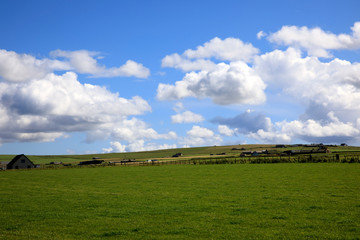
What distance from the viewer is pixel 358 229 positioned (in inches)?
548

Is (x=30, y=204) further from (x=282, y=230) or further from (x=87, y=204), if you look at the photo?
(x=282, y=230)

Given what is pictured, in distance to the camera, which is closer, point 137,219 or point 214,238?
point 214,238

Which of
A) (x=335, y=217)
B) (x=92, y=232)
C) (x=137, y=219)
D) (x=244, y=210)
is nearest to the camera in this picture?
(x=92, y=232)

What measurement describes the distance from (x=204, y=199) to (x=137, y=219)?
7260 millimetres

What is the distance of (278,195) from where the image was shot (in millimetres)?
24188

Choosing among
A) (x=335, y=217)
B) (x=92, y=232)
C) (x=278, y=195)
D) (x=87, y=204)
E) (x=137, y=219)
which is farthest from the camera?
(x=278, y=195)

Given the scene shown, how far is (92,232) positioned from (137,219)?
2974 millimetres

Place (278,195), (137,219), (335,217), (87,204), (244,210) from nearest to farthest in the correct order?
1. (335,217)
2. (137,219)
3. (244,210)
4. (87,204)
5. (278,195)

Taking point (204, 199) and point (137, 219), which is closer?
point (137, 219)

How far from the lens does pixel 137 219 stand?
17.3 metres

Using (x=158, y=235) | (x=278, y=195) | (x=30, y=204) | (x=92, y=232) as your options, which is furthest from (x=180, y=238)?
(x=30, y=204)

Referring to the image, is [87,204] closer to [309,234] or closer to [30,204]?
[30,204]

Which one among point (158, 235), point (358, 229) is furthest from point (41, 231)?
point (358, 229)

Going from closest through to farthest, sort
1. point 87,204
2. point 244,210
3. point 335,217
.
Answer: point 335,217 < point 244,210 < point 87,204
